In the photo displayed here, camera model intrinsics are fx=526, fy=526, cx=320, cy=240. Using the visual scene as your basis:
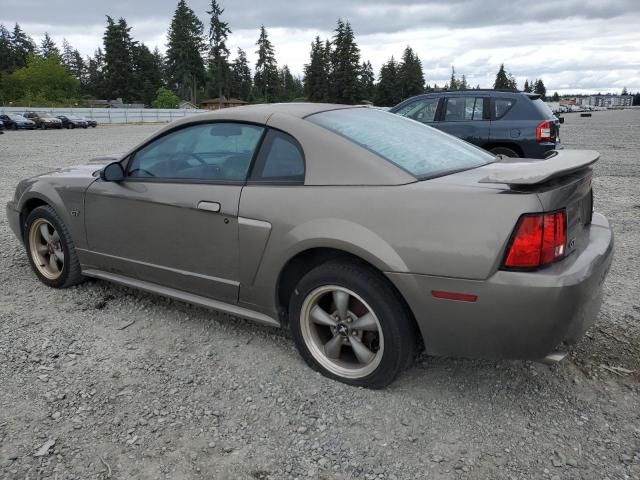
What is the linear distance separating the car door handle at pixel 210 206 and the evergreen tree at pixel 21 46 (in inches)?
4388

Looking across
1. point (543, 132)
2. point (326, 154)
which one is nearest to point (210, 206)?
point (326, 154)

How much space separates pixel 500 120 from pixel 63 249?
689cm

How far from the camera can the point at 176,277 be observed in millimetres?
3330

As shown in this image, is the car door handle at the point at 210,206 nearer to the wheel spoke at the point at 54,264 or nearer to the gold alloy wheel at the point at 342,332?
the gold alloy wheel at the point at 342,332

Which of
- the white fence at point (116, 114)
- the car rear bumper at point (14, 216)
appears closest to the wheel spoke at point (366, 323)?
the car rear bumper at point (14, 216)

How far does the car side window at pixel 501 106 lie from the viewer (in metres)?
8.48

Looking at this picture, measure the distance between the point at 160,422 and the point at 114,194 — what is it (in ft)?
5.51

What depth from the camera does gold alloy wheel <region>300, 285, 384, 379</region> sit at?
268 centimetres

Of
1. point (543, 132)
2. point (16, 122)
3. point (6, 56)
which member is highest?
point (6, 56)

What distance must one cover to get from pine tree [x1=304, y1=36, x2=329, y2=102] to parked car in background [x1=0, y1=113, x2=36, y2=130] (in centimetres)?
5711

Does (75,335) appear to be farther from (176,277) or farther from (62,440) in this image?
(62,440)

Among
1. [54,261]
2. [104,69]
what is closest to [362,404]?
[54,261]

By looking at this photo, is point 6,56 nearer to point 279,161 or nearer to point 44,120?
point 44,120

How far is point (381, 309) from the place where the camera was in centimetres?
254
